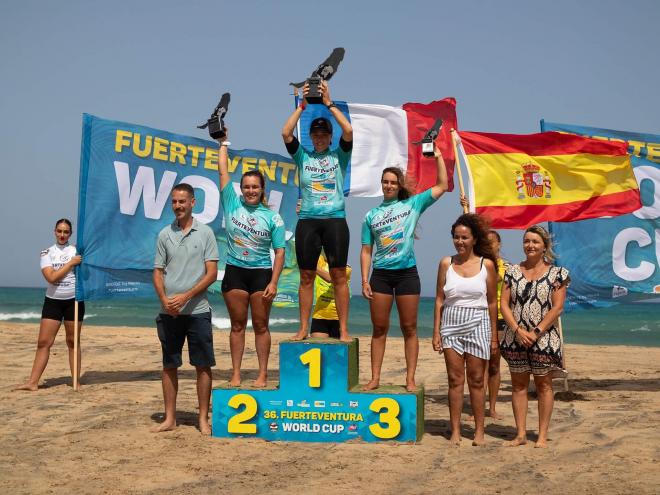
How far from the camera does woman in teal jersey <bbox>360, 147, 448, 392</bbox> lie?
21.4ft

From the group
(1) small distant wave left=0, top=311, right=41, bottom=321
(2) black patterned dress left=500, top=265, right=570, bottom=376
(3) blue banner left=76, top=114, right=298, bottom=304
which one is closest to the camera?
(2) black patterned dress left=500, top=265, right=570, bottom=376

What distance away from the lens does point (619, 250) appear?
31.5 ft

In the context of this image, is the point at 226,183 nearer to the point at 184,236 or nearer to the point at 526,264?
the point at 184,236

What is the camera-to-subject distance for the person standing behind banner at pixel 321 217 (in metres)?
6.62

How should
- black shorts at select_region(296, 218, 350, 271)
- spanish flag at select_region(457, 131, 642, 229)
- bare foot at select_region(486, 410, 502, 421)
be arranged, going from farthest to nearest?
1. spanish flag at select_region(457, 131, 642, 229)
2. bare foot at select_region(486, 410, 502, 421)
3. black shorts at select_region(296, 218, 350, 271)

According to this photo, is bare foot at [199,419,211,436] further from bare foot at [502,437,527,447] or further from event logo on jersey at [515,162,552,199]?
event logo on jersey at [515,162,552,199]

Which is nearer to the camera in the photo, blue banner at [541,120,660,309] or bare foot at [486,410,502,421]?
bare foot at [486,410,502,421]

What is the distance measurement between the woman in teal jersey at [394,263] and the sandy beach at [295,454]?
0.88m

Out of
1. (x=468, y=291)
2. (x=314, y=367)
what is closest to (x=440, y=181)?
(x=468, y=291)

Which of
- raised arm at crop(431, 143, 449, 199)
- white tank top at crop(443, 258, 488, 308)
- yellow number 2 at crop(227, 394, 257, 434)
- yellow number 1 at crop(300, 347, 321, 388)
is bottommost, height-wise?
yellow number 2 at crop(227, 394, 257, 434)

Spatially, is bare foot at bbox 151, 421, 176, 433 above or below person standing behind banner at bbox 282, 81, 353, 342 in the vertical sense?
below

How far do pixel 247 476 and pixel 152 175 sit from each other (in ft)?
18.0

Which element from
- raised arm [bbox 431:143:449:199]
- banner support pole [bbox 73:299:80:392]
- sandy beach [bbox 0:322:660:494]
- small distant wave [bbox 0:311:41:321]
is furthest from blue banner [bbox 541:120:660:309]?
small distant wave [bbox 0:311:41:321]

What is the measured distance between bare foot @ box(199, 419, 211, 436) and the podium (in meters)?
0.10
